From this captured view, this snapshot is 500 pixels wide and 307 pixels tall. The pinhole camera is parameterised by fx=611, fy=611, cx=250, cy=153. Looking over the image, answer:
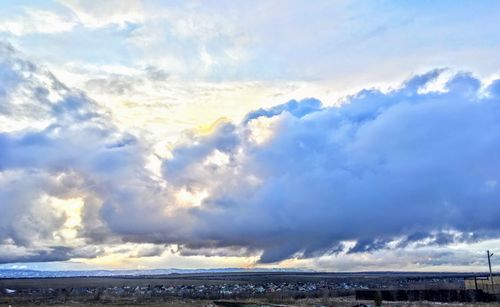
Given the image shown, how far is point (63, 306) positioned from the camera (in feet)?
226

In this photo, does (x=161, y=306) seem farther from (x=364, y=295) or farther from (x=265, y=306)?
(x=364, y=295)

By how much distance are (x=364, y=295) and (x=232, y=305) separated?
2239 centimetres

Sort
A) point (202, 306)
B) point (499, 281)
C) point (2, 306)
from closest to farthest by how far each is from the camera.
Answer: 1. point (202, 306)
2. point (2, 306)
3. point (499, 281)

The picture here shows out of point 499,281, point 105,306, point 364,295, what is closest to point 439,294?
point 364,295

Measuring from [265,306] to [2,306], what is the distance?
3175cm

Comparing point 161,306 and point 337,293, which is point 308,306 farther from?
point 337,293

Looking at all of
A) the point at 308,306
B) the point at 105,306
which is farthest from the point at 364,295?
the point at 105,306

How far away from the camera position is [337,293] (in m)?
98.4

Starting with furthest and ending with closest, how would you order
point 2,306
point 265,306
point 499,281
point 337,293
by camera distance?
point 337,293 → point 499,281 → point 2,306 → point 265,306

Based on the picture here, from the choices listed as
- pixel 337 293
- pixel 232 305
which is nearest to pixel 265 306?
pixel 232 305

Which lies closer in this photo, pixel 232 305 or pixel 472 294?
pixel 232 305

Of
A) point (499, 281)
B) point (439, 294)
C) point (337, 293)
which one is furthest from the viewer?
point (337, 293)

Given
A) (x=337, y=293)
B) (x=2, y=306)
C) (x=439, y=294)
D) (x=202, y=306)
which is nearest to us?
(x=202, y=306)

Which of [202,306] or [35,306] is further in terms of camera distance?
[35,306]
